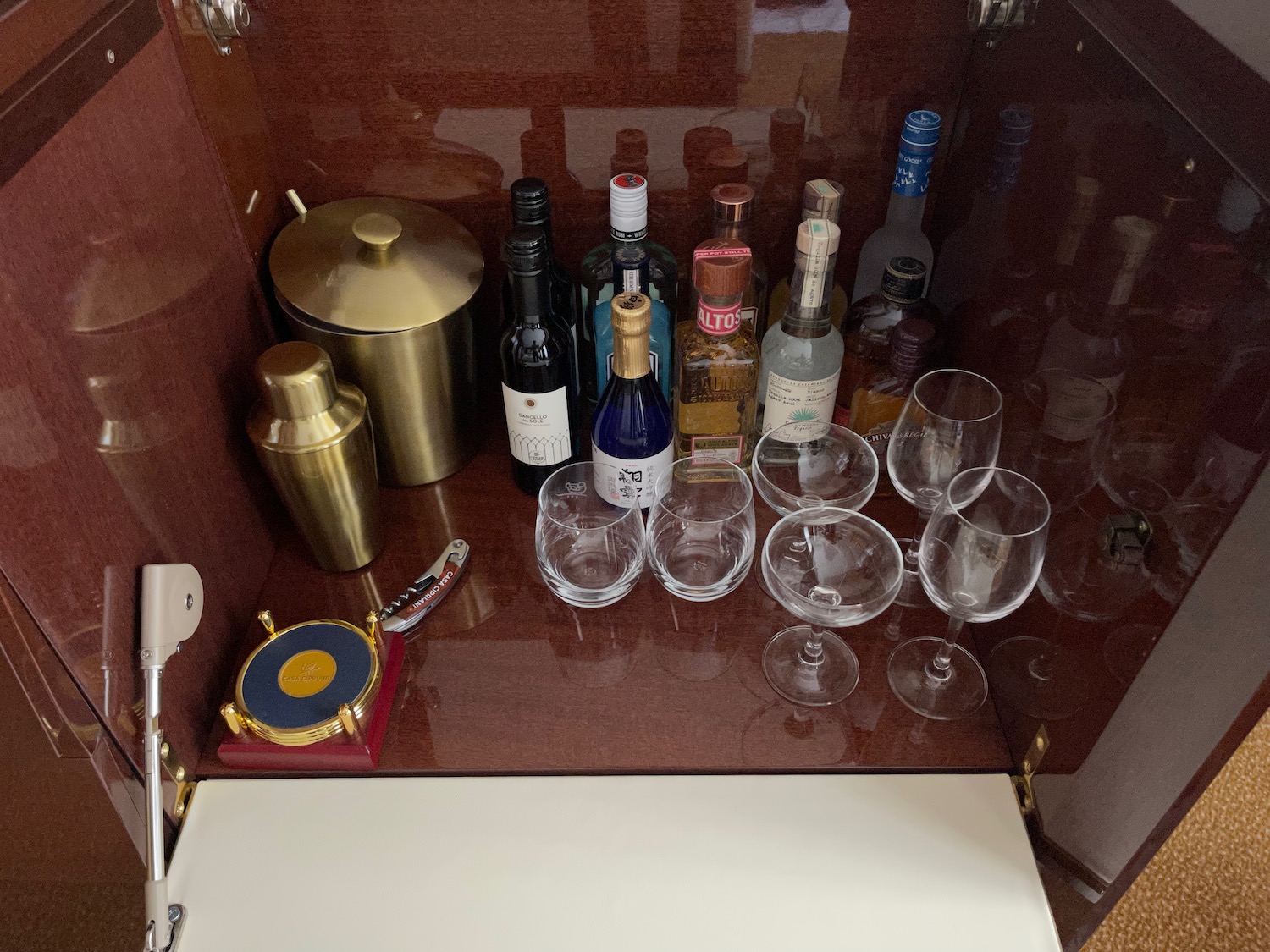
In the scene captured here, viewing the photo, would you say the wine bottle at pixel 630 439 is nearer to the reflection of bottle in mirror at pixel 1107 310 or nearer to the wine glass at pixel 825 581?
the wine glass at pixel 825 581

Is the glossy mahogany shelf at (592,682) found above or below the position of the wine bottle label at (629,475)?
below

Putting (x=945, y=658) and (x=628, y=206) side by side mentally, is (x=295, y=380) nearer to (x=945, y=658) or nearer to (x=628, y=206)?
(x=628, y=206)

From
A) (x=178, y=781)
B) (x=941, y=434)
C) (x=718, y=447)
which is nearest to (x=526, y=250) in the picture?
(x=718, y=447)

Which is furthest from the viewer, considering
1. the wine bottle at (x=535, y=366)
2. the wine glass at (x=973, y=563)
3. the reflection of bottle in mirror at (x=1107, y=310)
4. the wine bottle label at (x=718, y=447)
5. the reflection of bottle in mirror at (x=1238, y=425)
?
the wine bottle label at (x=718, y=447)

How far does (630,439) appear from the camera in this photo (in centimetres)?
81

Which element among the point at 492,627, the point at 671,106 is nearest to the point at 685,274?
the point at 671,106

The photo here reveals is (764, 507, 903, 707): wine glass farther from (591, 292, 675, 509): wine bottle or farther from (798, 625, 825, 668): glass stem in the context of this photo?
(591, 292, 675, 509): wine bottle

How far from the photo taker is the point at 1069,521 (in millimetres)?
608

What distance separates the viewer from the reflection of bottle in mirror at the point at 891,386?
2.62 ft

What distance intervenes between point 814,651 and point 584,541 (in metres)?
0.22

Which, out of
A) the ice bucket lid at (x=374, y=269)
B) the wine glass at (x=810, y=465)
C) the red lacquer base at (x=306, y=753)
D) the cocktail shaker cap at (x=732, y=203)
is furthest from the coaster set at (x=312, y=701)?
the cocktail shaker cap at (x=732, y=203)

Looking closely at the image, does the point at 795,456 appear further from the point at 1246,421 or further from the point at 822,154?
the point at 1246,421

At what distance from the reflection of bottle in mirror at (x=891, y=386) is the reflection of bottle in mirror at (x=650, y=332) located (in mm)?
183

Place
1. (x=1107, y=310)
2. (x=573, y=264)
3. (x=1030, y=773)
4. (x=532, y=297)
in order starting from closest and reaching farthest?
1. (x=1107, y=310)
2. (x=1030, y=773)
3. (x=532, y=297)
4. (x=573, y=264)
